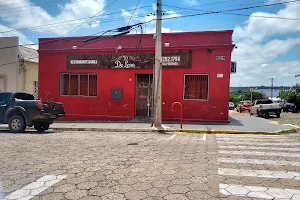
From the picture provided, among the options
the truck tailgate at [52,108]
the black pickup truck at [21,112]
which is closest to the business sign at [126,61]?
the truck tailgate at [52,108]

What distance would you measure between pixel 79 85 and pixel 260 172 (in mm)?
14048

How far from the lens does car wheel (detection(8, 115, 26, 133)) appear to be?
427 inches

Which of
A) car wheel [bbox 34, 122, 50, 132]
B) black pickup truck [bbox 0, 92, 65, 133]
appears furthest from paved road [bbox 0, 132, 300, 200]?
car wheel [bbox 34, 122, 50, 132]

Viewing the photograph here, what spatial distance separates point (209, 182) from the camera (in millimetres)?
4238

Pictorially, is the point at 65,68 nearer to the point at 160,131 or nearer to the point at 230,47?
the point at 160,131

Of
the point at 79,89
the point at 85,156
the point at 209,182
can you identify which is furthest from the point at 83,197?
the point at 79,89

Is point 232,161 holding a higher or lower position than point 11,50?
lower

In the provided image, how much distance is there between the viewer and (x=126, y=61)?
15664mm

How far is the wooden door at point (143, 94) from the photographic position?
15.9 meters

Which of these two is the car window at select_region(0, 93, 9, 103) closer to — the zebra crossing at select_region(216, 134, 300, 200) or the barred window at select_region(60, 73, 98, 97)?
the barred window at select_region(60, 73, 98, 97)

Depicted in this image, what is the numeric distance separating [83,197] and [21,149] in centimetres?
428

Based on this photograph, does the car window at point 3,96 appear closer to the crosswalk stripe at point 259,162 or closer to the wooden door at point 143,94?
the wooden door at point 143,94

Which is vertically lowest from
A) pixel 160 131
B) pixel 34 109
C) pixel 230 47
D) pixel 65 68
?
pixel 160 131

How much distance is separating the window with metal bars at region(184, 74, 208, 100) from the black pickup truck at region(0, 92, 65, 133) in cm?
780
